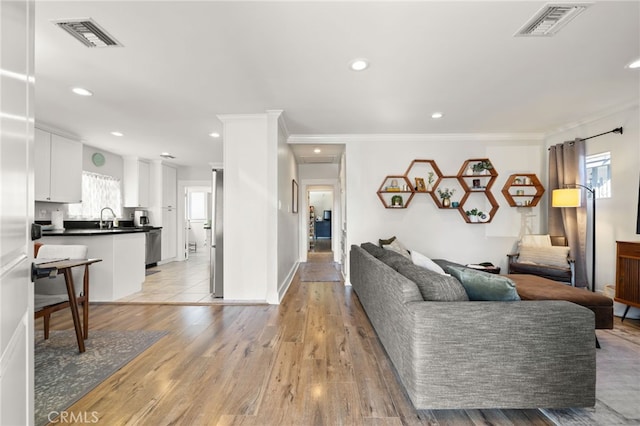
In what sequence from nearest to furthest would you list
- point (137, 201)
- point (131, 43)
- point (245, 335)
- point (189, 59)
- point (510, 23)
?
point (510, 23) < point (131, 43) < point (189, 59) < point (245, 335) < point (137, 201)

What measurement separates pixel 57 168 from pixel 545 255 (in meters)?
7.38

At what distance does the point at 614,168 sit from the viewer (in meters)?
3.45

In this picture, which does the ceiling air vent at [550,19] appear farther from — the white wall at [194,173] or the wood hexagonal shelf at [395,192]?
the white wall at [194,173]

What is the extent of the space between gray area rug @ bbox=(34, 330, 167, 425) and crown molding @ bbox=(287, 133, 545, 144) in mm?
3340

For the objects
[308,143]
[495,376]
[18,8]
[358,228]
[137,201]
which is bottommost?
[495,376]

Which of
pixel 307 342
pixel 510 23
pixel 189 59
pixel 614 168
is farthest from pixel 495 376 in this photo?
pixel 614 168

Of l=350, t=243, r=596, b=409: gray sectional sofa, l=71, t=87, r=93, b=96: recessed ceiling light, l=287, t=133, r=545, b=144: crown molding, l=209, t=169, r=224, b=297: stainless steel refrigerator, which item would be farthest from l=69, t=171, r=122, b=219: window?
l=350, t=243, r=596, b=409: gray sectional sofa

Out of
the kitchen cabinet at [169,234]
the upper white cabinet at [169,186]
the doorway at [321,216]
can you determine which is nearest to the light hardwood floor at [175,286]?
the kitchen cabinet at [169,234]

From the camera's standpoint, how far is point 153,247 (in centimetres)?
615

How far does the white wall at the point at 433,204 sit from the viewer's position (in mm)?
4500

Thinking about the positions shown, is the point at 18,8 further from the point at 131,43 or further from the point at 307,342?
the point at 307,342

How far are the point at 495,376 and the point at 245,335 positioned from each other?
199cm

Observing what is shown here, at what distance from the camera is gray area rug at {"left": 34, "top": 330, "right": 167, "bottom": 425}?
167cm

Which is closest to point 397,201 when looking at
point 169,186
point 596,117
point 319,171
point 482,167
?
point 482,167
